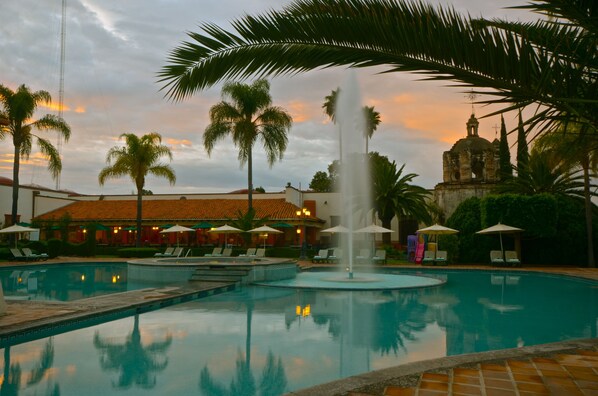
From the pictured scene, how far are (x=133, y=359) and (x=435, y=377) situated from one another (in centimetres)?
435

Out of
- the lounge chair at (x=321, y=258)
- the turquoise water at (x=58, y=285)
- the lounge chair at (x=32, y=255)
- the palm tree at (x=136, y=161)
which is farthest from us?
the palm tree at (x=136, y=161)

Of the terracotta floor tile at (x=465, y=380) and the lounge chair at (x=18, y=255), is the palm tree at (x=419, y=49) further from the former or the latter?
the lounge chair at (x=18, y=255)

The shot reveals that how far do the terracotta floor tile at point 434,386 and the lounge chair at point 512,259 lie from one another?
2287 centimetres

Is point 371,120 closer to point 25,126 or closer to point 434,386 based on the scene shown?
point 25,126

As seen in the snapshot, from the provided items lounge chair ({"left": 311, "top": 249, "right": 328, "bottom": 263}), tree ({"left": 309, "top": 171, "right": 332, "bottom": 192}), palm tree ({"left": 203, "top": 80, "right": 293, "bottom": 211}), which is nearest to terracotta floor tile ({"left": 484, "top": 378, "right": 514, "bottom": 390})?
lounge chair ({"left": 311, "top": 249, "right": 328, "bottom": 263})

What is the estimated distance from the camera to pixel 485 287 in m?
17.1

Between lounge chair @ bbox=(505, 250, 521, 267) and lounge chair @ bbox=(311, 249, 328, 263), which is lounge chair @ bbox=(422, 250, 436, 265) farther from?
lounge chair @ bbox=(311, 249, 328, 263)

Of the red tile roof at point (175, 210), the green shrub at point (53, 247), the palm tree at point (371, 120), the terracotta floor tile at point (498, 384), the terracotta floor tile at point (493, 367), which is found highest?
the palm tree at point (371, 120)

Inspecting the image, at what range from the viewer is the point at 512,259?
25.3m

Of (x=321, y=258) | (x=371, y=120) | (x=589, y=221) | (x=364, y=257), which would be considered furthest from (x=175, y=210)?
(x=589, y=221)

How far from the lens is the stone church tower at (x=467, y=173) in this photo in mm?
32906

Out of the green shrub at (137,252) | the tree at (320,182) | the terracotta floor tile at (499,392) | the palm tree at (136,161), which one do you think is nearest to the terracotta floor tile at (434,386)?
the terracotta floor tile at (499,392)

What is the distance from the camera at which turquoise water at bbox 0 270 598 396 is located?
19.3 ft

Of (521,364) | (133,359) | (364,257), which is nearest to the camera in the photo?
(521,364)
